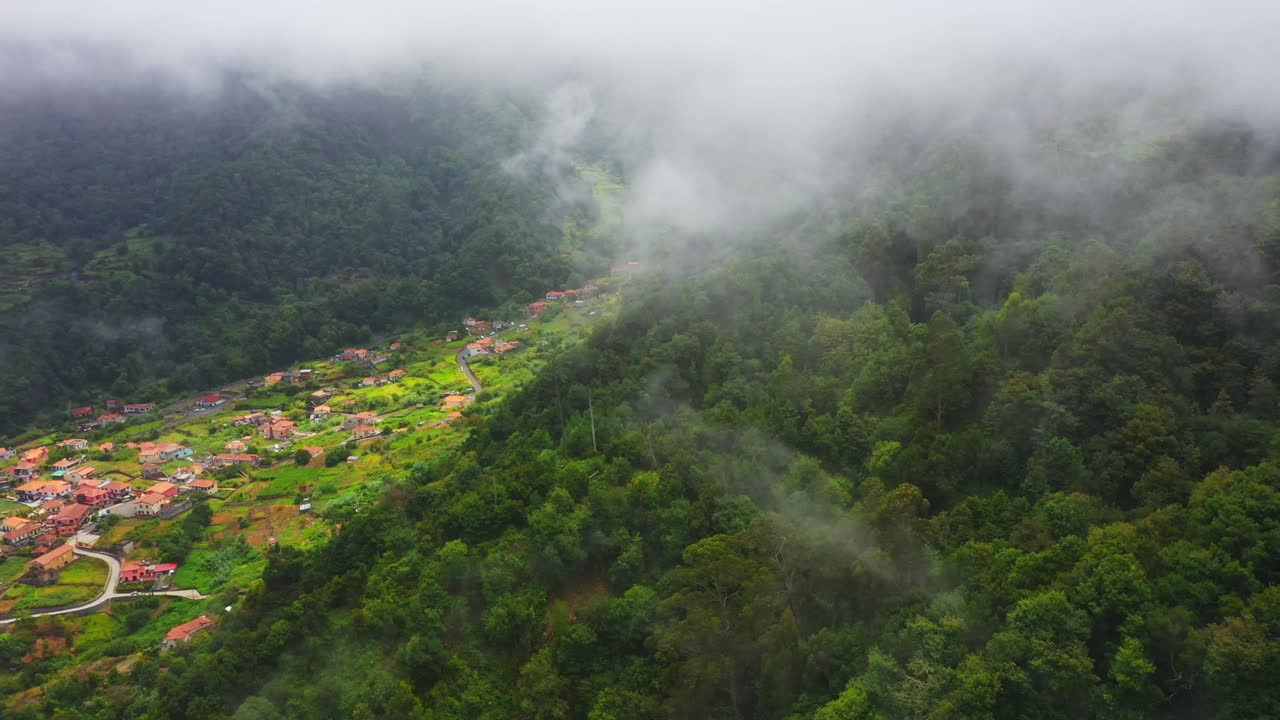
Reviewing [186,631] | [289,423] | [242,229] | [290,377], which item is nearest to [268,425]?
[289,423]

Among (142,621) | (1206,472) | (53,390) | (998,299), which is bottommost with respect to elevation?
(53,390)

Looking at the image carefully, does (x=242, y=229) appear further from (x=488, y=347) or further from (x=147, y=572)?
(x=147, y=572)

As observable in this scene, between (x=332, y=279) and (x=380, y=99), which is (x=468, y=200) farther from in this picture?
(x=380, y=99)

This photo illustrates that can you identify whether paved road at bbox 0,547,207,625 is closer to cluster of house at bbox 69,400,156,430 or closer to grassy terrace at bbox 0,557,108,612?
grassy terrace at bbox 0,557,108,612

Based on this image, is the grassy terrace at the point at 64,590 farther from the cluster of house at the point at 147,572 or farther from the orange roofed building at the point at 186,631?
the orange roofed building at the point at 186,631

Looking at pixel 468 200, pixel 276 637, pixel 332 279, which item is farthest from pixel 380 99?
pixel 276 637

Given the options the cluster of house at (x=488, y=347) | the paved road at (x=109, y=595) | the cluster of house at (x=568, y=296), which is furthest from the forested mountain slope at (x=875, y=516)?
the cluster of house at (x=568, y=296)
